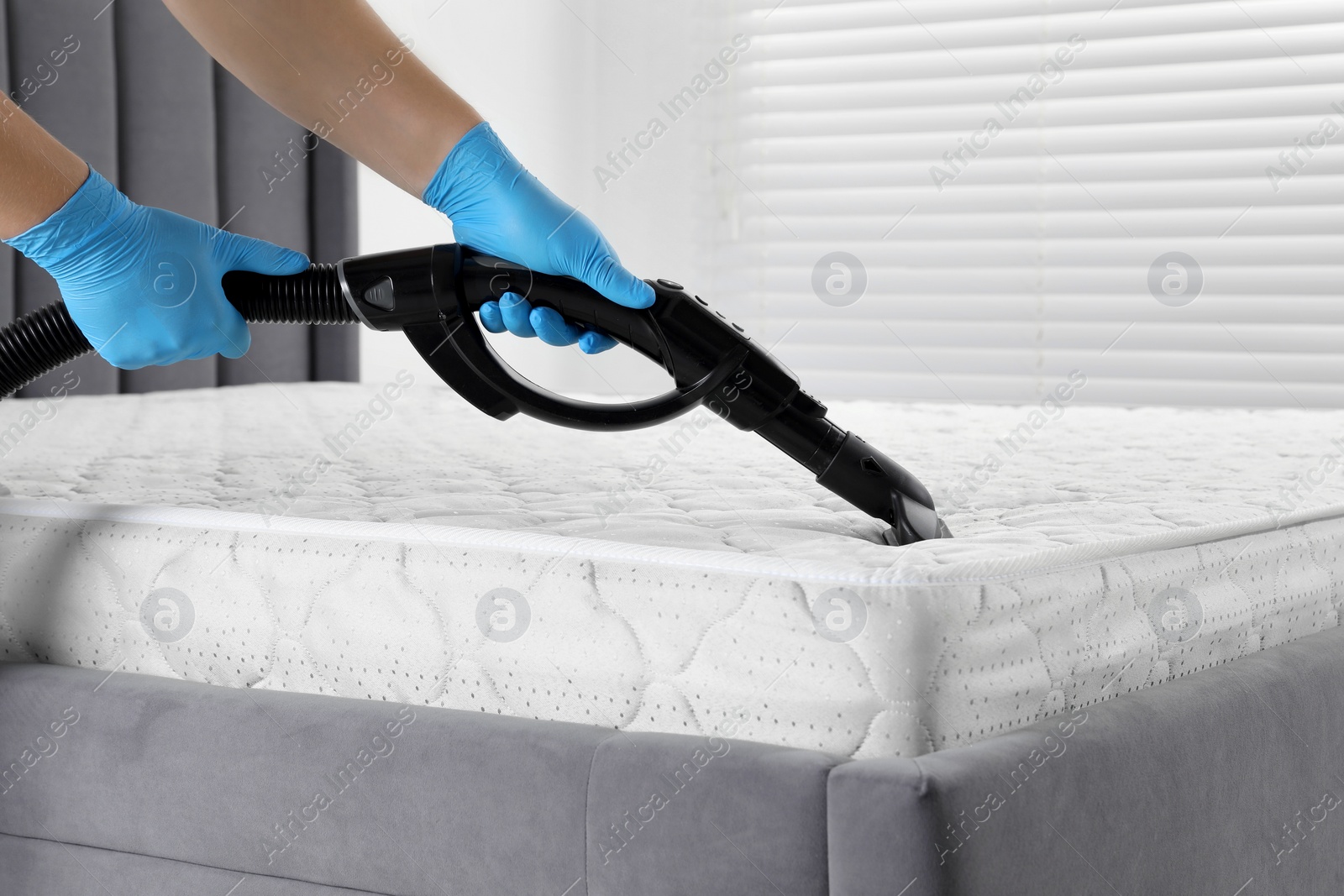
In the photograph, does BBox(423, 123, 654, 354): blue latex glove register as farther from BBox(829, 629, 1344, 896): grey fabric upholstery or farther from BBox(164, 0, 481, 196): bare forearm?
BBox(829, 629, 1344, 896): grey fabric upholstery

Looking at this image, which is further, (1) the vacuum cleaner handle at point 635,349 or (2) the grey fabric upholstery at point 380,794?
(1) the vacuum cleaner handle at point 635,349

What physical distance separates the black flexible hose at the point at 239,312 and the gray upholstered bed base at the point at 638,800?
27 cm

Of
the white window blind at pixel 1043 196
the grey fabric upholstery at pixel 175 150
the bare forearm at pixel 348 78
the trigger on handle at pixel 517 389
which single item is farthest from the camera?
the white window blind at pixel 1043 196

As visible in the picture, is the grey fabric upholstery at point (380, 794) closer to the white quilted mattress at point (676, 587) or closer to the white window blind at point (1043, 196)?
the white quilted mattress at point (676, 587)

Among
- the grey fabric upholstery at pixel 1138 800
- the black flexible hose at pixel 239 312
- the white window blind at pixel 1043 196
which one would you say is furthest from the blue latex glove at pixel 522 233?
the white window blind at pixel 1043 196

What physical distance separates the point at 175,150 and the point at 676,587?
2024 mm

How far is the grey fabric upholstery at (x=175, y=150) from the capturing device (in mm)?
2057

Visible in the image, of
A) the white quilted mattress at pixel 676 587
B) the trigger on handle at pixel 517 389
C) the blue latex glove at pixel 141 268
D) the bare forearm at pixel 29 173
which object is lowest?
the white quilted mattress at pixel 676 587

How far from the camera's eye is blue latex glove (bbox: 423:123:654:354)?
3.06 feet

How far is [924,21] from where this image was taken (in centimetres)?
293

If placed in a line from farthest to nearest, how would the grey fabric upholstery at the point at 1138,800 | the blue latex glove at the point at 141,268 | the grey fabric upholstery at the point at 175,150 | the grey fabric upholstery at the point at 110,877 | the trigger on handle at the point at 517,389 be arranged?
the grey fabric upholstery at the point at 175,150 → the blue latex glove at the point at 141,268 → the trigger on handle at the point at 517,389 → the grey fabric upholstery at the point at 110,877 → the grey fabric upholstery at the point at 1138,800

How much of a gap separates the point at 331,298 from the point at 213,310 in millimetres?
139

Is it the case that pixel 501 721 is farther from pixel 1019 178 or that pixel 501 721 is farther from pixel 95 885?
pixel 1019 178

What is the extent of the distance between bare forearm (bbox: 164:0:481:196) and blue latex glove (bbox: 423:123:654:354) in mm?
38
